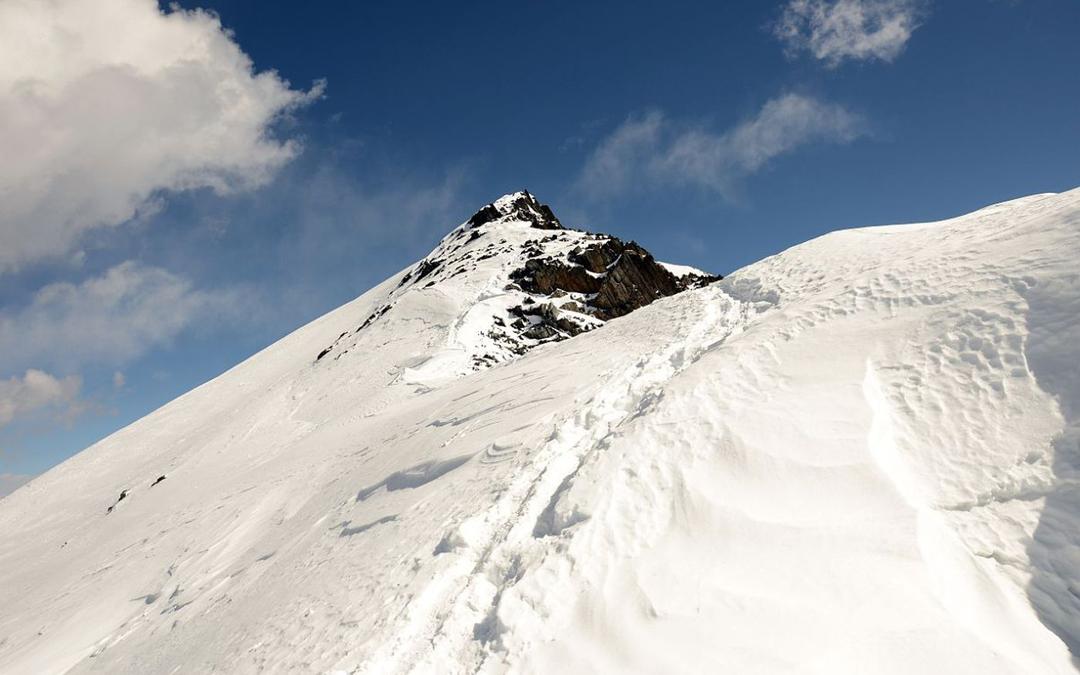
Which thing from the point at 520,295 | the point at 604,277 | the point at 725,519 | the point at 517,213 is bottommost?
the point at 725,519

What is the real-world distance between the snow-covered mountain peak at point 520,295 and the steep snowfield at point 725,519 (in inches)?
669

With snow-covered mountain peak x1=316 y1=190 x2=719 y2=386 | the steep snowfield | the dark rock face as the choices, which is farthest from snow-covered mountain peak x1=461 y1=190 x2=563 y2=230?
the steep snowfield

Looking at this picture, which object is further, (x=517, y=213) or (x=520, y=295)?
(x=517, y=213)

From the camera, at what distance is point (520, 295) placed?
42812 mm

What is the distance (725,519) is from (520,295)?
3692 cm

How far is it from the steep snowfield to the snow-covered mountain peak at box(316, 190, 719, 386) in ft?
55.8

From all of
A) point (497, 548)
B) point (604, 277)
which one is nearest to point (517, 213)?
point (604, 277)

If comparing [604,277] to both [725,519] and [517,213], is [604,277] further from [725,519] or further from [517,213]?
[725,519]

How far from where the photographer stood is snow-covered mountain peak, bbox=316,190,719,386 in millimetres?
34969

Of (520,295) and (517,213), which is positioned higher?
(517,213)

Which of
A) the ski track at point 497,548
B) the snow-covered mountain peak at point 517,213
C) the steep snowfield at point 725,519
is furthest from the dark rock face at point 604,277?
the ski track at point 497,548

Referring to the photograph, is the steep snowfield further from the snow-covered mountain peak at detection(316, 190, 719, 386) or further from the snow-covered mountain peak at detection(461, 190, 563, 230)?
the snow-covered mountain peak at detection(461, 190, 563, 230)

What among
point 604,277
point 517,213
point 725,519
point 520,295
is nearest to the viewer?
point 725,519

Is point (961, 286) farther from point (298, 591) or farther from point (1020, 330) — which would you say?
point (298, 591)
